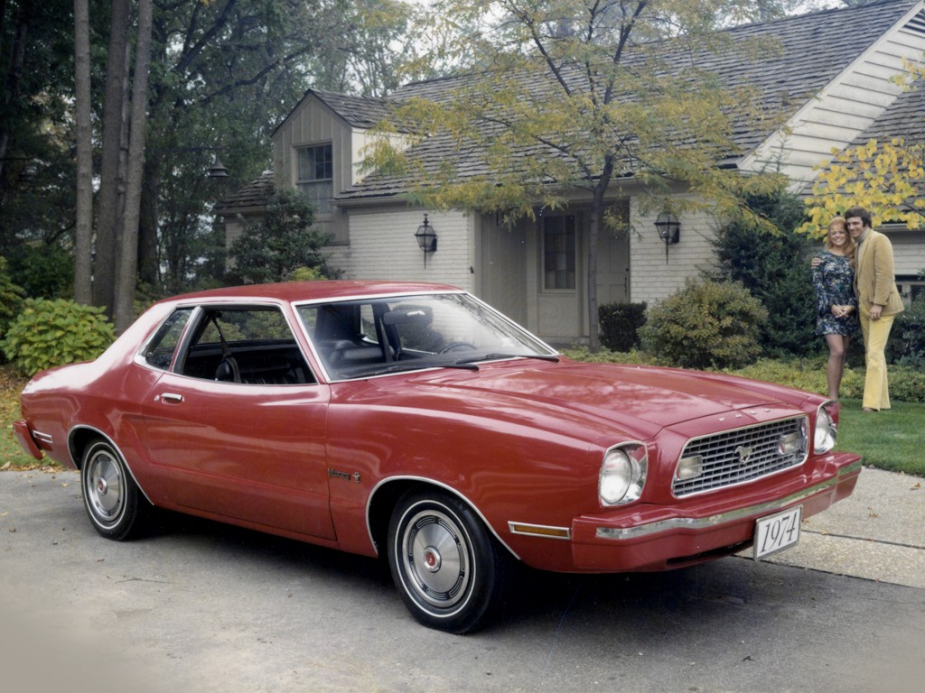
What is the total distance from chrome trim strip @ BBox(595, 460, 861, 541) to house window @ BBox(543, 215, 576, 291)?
48.7 ft

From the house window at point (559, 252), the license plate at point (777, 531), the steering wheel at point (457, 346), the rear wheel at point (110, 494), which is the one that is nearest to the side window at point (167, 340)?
the rear wheel at point (110, 494)

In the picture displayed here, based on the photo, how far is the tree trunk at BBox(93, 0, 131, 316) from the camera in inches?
650

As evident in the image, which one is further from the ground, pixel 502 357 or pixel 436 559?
pixel 502 357

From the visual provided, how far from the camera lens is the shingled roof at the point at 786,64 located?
56.6 ft

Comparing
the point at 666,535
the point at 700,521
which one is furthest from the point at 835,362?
the point at 666,535

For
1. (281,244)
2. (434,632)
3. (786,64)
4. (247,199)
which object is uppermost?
(786,64)

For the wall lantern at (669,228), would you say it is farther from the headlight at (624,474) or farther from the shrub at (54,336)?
the headlight at (624,474)

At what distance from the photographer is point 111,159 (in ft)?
55.6

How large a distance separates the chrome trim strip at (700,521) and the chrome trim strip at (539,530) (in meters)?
0.14

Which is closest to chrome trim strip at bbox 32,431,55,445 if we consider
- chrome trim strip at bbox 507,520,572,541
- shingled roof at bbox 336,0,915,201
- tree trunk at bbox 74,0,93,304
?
chrome trim strip at bbox 507,520,572,541

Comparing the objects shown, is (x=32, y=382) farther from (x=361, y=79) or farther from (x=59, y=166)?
(x=361, y=79)

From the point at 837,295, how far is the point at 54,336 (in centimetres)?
996

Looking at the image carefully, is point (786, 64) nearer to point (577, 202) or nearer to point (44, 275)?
point (577, 202)

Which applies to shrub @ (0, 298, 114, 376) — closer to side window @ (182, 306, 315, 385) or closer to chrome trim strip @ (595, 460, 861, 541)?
side window @ (182, 306, 315, 385)
